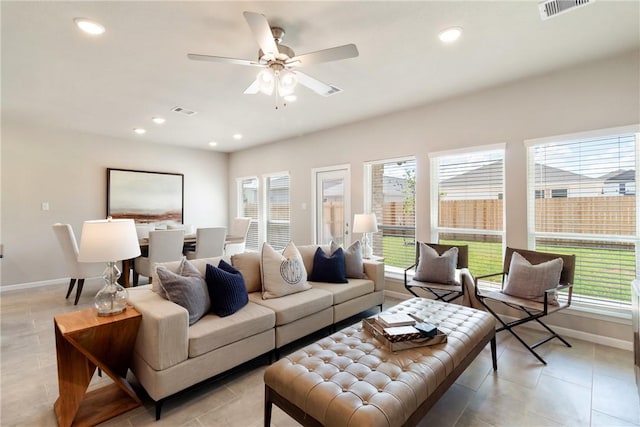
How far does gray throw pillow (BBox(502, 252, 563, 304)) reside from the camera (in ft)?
9.14

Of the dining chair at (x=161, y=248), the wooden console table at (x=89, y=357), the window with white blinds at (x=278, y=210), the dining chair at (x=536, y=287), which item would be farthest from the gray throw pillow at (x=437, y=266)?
the dining chair at (x=161, y=248)

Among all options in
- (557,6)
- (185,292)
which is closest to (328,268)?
(185,292)

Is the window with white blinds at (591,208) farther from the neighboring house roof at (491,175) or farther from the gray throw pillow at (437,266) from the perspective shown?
the gray throw pillow at (437,266)

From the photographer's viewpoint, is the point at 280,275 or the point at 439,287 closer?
the point at 280,275

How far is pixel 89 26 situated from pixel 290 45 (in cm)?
155

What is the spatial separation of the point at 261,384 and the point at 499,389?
1.77 metres

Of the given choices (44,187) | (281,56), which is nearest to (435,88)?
(281,56)

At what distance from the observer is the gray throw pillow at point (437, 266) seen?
3.44m

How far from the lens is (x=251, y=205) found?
717 centimetres

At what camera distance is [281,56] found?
7.31ft

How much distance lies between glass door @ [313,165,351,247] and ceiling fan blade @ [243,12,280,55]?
3034 millimetres

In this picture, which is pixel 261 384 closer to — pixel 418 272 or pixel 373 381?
pixel 373 381

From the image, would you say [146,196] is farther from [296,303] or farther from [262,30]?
[262,30]

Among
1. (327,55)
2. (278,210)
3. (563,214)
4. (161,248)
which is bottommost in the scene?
(161,248)
